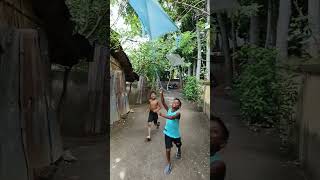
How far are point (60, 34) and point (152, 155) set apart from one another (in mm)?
4651

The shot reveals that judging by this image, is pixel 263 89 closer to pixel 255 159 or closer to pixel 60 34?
pixel 255 159

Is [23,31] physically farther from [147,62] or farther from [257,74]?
[147,62]

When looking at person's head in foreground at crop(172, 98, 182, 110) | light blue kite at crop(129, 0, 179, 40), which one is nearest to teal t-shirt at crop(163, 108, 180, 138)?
person's head in foreground at crop(172, 98, 182, 110)

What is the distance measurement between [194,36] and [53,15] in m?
20.9

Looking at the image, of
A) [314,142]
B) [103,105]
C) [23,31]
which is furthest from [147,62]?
[23,31]

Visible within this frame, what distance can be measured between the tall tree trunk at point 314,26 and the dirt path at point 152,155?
329cm

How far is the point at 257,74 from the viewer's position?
12391 mm

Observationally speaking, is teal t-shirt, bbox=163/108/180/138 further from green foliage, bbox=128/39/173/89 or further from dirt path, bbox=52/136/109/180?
green foliage, bbox=128/39/173/89

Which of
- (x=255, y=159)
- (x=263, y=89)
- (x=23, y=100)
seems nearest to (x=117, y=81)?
(x=263, y=89)

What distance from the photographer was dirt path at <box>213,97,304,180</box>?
24.0 feet

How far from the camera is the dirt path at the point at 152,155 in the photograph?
8086 millimetres

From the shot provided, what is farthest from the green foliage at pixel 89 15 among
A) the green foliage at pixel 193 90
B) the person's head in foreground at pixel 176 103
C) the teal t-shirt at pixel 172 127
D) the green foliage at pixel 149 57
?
the green foliage at pixel 149 57

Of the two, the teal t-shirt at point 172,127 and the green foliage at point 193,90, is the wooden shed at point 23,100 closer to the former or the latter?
the teal t-shirt at point 172,127

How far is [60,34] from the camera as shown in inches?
236
